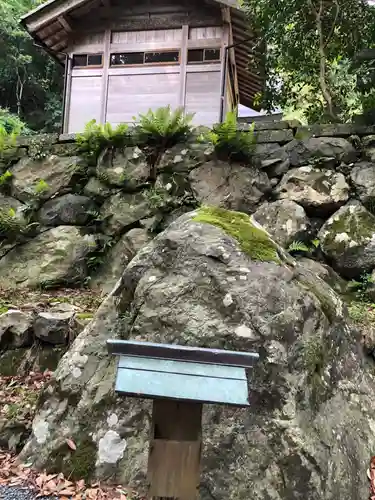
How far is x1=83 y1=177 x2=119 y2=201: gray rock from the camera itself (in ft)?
24.8

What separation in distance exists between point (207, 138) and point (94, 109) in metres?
3.68

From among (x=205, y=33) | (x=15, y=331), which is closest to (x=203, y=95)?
(x=205, y=33)

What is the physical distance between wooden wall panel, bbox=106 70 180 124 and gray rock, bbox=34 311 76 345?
5.55 meters

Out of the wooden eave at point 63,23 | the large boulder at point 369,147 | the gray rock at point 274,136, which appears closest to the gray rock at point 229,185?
the gray rock at point 274,136

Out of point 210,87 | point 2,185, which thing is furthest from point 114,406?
point 210,87

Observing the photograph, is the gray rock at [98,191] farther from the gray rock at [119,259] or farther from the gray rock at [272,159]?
the gray rock at [272,159]

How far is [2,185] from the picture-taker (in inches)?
312

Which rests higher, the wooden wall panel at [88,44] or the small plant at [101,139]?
the wooden wall panel at [88,44]

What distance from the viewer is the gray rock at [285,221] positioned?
6.35m

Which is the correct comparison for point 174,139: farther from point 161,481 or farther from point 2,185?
point 161,481

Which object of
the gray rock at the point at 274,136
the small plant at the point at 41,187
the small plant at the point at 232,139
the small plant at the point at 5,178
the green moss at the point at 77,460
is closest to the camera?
the green moss at the point at 77,460

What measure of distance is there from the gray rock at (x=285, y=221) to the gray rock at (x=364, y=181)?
0.86 m

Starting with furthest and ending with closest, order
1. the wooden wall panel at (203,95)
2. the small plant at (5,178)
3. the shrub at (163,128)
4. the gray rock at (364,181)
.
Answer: the wooden wall panel at (203,95), the small plant at (5,178), the shrub at (163,128), the gray rock at (364,181)

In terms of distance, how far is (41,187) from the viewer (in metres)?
7.52
